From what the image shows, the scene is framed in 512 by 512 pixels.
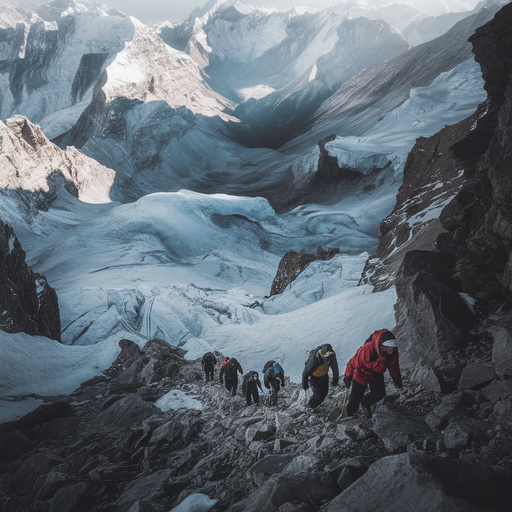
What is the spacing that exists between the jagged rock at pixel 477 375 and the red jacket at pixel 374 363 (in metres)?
0.67

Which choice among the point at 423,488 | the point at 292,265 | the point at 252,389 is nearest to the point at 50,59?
the point at 292,265

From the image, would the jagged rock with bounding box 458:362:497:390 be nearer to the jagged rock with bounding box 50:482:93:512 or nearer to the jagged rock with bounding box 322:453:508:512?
the jagged rock with bounding box 322:453:508:512

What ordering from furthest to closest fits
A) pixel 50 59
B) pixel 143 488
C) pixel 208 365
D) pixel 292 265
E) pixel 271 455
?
pixel 50 59 < pixel 292 265 < pixel 208 365 < pixel 143 488 < pixel 271 455

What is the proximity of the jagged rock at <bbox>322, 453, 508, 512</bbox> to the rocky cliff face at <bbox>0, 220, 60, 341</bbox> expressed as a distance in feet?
39.6

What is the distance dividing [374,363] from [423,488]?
6.36 feet

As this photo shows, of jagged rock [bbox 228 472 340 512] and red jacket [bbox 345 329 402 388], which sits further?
red jacket [bbox 345 329 402 388]

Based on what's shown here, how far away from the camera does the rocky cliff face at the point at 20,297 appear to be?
11625mm

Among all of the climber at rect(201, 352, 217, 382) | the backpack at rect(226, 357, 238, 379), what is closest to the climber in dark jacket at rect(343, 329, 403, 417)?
the backpack at rect(226, 357, 238, 379)

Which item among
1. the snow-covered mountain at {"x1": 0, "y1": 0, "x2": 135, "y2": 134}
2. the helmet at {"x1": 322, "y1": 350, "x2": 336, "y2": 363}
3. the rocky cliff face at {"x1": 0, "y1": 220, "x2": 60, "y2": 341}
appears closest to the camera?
the helmet at {"x1": 322, "y1": 350, "x2": 336, "y2": 363}

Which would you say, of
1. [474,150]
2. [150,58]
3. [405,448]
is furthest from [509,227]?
[150,58]

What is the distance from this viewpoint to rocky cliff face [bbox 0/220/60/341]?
11.6 m

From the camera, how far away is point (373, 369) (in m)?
4.32

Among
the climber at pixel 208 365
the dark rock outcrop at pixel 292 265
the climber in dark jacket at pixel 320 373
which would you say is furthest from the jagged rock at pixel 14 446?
the dark rock outcrop at pixel 292 265

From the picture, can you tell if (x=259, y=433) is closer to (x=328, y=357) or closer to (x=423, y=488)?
(x=328, y=357)
